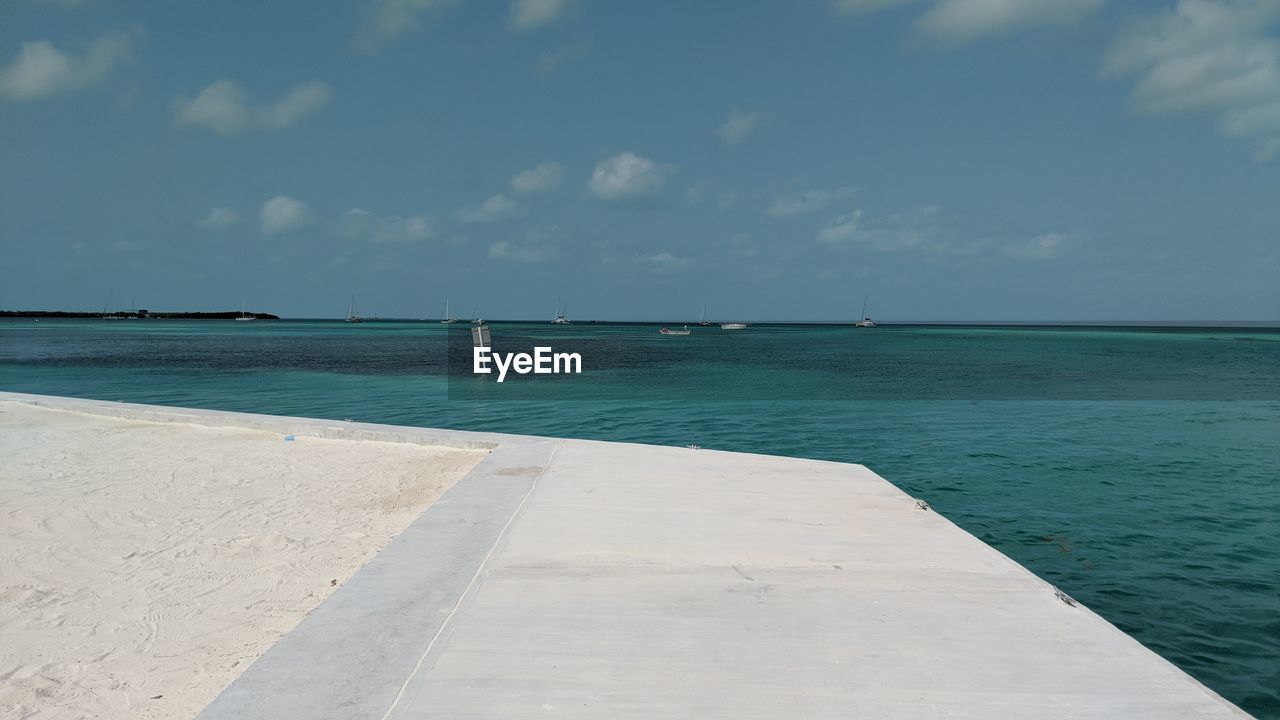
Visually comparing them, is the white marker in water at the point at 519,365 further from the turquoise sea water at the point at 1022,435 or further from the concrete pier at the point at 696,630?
the concrete pier at the point at 696,630

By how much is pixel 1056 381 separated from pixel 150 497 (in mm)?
35104

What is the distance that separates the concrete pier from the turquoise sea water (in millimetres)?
2111

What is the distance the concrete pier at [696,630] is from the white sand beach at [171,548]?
2.56 ft

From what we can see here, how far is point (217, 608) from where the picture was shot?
15.3ft

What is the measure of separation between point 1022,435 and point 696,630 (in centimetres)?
1430

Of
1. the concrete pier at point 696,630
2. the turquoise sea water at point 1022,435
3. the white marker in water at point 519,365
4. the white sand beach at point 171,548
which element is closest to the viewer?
the concrete pier at point 696,630

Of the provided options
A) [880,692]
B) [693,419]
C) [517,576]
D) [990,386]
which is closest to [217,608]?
[517,576]

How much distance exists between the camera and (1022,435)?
15.5 meters

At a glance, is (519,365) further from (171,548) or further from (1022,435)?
(171,548)

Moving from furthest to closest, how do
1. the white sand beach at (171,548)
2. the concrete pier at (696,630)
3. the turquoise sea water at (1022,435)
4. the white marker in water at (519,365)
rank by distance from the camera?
the white marker in water at (519,365) → the turquoise sea water at (1022,435) → the white sand beach at (171,548) → the concrete pier at (696,630)

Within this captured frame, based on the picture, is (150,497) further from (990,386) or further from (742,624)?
(990,386)

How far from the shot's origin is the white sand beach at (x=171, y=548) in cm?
380

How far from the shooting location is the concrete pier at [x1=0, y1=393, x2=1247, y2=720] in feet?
9.79

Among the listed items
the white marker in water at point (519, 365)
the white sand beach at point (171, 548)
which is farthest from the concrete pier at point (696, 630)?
the white marker in water at point (519, 365)
